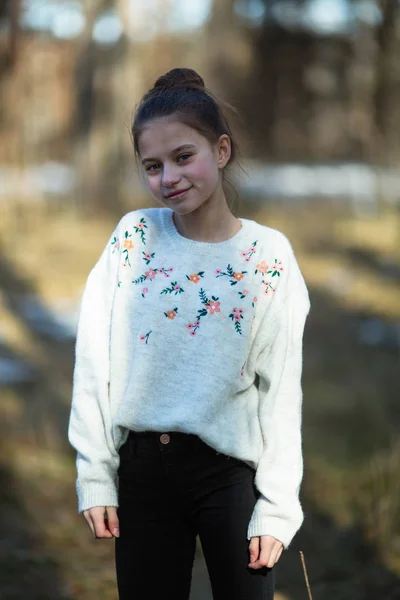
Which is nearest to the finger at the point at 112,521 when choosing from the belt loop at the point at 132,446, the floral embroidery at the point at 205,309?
the belt loop at the point at 132,446

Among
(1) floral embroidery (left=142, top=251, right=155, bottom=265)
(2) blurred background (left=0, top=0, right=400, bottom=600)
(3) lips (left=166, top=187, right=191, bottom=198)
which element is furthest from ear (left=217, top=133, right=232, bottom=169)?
(2) blurred background (left=0, top=0, right=400, bottom=600)

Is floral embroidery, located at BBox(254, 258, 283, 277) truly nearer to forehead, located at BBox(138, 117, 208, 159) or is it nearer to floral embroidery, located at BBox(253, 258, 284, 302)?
floral embroidery, located at BBox(253, 258, 284, 302)

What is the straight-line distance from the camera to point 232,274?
1456 mm

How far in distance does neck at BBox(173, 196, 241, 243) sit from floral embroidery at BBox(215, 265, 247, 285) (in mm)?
65

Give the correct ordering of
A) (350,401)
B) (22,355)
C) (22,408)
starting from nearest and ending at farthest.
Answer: (22,408) → (350,401) → (22,355)

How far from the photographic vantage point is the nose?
4.66 ft

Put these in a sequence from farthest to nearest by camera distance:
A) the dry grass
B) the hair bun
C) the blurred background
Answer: the blurred background → the dry grass → the hair bun

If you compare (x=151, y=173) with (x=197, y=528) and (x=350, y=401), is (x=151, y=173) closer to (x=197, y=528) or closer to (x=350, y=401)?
(x=197, y=528)

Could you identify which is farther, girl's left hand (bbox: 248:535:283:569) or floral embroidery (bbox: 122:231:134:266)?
floral embroidery (bbox: 122:231:134:266)

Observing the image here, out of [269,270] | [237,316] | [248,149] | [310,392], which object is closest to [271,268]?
[269,270]

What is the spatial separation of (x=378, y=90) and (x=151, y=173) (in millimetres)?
6274

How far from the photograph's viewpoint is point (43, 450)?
4.07 m

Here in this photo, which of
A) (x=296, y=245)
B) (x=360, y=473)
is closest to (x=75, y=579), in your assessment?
(x=360, y=473)

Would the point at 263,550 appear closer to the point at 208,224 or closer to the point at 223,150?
the point at 208,224
